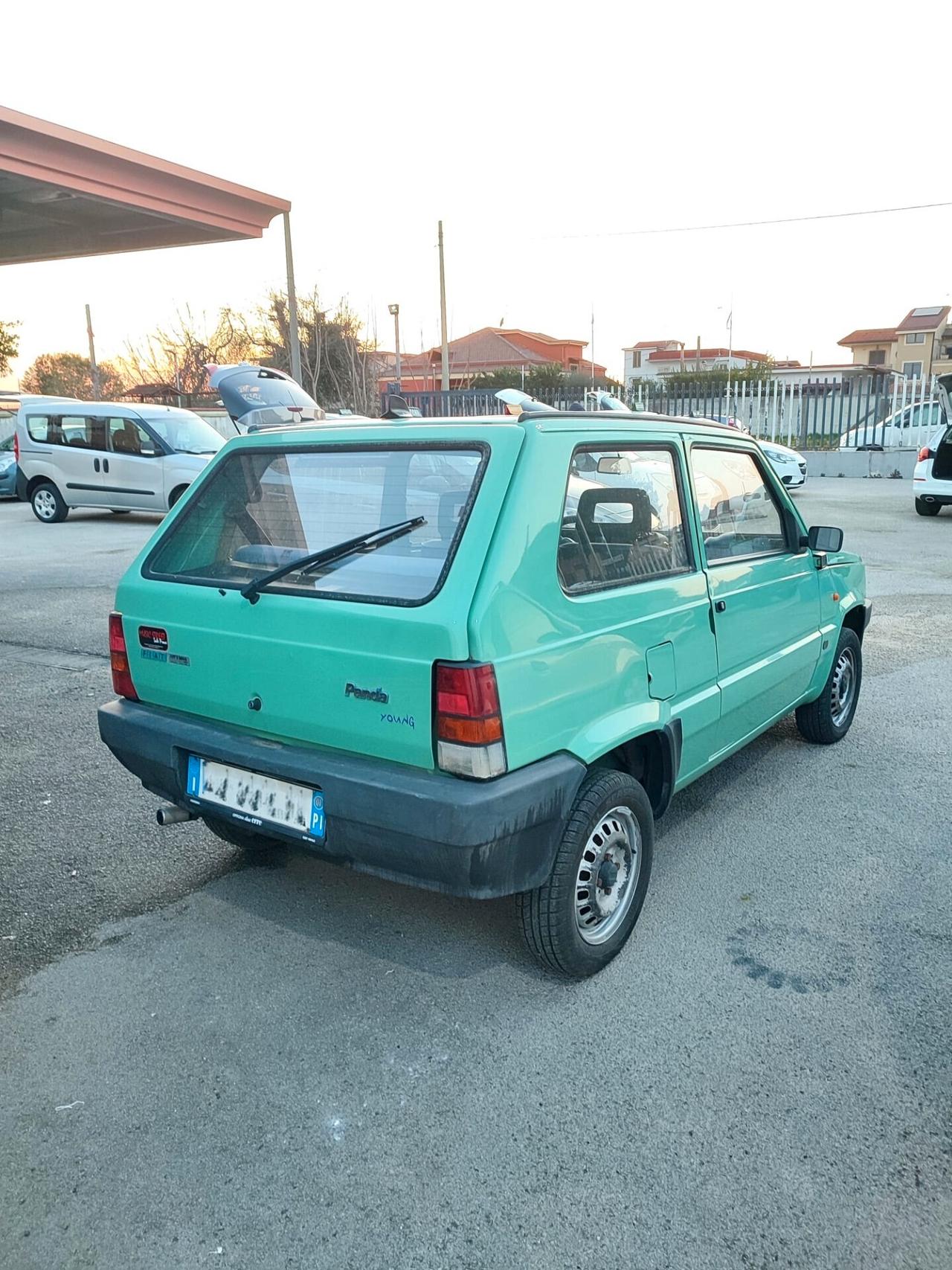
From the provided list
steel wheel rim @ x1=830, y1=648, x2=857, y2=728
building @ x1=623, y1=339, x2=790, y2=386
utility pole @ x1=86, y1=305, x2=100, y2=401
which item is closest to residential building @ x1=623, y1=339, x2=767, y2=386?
building @ x1=623, y1=339, x2=790, y2=386

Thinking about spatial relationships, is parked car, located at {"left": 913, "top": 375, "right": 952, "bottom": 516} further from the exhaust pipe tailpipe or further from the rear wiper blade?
the exhaust pipe tailpipe

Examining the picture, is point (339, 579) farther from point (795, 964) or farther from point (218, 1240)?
point (795, 964)

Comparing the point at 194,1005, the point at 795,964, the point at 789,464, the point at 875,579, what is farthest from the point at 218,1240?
the point at 789,464

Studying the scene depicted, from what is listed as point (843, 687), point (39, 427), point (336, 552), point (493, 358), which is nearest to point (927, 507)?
point (843, 687)

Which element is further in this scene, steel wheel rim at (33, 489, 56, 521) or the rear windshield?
steel wheel rim at (33, 489, 56, 521)

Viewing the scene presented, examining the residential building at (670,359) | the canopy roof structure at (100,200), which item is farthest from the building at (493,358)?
the canopy roof structure at (100,200)

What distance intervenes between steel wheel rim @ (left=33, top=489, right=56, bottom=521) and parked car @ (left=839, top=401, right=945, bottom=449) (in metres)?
17.2

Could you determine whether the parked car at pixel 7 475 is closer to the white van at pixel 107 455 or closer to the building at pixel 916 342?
the white van at pixel 107 455

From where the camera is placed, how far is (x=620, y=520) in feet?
9.87

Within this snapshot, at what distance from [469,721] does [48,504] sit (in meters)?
14.6

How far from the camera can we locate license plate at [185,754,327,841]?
2.67 metres

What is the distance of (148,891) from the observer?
11.2 feet

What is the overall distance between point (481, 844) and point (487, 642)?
0.51 meters

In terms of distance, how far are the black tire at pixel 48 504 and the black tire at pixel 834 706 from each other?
13274mm
